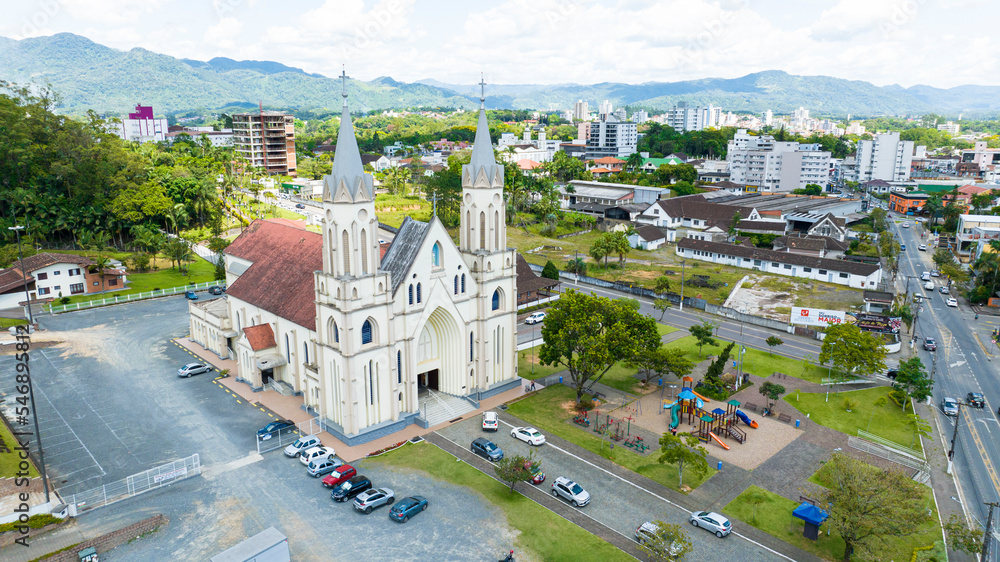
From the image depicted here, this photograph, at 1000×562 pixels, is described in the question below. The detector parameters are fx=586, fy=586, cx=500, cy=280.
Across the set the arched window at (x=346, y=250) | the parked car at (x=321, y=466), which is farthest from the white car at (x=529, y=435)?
the arched window at (x=346, y=250)

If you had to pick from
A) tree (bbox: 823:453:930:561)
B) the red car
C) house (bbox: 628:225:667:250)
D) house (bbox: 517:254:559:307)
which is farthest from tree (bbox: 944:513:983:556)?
house (bbox: 628:225:667:250)

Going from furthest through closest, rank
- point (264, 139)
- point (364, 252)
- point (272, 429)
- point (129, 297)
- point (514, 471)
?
point (264, 139)
point (129, 297)
point (272, 429)
point (364, 252)
point (514, 471)

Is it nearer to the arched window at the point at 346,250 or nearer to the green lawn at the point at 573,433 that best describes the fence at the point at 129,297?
the arched window at the point at 346,250

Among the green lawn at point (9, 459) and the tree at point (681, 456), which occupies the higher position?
the tree at point (681, 456)

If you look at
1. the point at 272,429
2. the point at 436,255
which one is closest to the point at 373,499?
the point at 272,429

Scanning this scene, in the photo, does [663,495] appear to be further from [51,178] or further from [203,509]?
[51,178]

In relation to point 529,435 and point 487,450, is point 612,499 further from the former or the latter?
point 487,450

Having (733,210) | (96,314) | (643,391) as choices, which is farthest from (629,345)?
(733,210)
